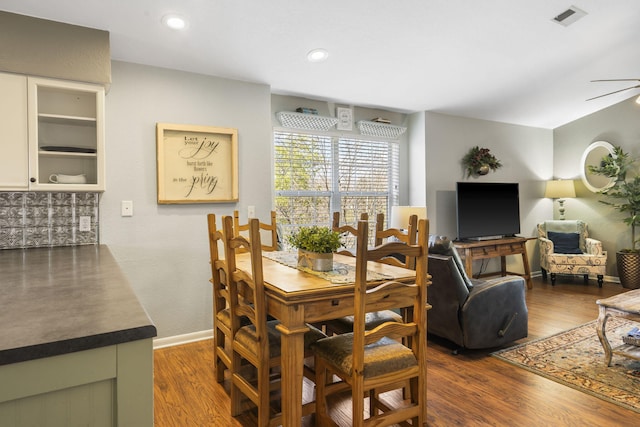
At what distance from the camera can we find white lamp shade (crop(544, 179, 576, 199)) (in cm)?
587

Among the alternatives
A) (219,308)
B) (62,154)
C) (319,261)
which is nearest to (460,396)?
(319,261)

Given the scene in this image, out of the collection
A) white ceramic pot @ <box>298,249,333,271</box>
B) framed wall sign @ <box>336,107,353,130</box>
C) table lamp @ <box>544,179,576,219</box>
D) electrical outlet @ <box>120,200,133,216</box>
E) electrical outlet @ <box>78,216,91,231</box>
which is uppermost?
framed wall sign @ <box>336,107,353,130</box>

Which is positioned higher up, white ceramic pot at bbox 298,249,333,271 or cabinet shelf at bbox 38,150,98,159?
cabinet shelf at bbox 38,150,98,159

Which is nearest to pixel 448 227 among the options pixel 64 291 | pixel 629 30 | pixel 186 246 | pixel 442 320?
pixel 442 320

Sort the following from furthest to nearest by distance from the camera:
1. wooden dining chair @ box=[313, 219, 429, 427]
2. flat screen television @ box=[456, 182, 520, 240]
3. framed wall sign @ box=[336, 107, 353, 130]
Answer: flat screen television @ box=[456, 182, 520, 240] → framed wall sign @ box=[336, 107, 353, 130] → wooden dining chair @ box=[313, 219, 429, 427]

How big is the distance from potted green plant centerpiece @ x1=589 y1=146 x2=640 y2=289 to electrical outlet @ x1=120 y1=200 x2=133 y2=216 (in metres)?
5.96

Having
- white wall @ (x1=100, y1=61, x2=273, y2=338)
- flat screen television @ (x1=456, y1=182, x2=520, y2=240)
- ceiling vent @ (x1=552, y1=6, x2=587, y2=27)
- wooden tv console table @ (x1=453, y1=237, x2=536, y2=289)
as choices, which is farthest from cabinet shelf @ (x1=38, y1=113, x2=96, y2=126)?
flat screen television @ (x1=456, y1=182, x2=520, y2=240)

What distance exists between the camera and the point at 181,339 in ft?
11.0

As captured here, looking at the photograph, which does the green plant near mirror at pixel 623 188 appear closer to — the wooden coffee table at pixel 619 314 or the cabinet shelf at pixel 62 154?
the wooden coffee table at pixel 619 314

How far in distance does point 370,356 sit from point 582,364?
2.00m

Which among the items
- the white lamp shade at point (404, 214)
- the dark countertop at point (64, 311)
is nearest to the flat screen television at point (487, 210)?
the white lamp shade at point (404, 214)

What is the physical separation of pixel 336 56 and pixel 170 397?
2828 millimetres

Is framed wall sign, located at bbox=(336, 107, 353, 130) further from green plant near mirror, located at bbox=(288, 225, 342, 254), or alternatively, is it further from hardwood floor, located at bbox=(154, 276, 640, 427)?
green plant near mirror, located at bbox=(288, 225, 342, 254)

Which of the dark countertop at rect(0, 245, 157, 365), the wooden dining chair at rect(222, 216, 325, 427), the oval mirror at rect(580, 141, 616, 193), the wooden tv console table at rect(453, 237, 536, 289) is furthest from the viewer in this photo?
the oval mirror at rect(580, 141, 616, 193)
